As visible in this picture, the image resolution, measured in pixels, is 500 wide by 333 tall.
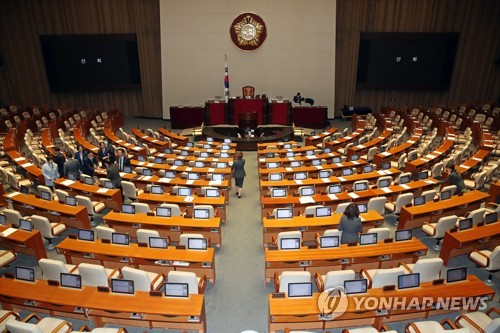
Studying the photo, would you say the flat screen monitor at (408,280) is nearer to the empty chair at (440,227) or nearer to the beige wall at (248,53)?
the empty chair at (440,227)

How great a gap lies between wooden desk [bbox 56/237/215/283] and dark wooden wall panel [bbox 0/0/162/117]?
1734 cm

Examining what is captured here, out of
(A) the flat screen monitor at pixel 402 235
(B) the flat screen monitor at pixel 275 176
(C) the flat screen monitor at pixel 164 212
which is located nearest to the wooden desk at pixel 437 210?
(A) the flat screen monitor at pixel 402 235

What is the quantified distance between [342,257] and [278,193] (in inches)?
132

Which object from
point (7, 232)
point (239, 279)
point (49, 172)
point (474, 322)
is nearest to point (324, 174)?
point (239, 279)

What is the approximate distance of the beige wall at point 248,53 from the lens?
837 inches

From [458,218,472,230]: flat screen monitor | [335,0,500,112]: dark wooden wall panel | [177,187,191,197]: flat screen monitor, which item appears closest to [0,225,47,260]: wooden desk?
[177,187,191,197]: flat screen monitor

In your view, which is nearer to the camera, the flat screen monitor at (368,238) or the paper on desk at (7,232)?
the flat screen monitor at (368,238)

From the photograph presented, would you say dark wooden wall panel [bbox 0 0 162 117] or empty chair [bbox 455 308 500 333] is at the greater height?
dark wooden wall panel [bbox 0 0 162 117]

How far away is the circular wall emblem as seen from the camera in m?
21.3

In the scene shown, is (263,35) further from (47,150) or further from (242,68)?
(47,150)

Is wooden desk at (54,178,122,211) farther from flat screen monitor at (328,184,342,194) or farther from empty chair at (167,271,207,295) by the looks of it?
flat screen monitor at (328,184,342,194)

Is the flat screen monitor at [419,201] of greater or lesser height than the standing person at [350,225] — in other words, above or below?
below

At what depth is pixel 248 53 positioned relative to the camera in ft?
72.4

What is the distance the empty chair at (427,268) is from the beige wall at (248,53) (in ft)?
57.0
